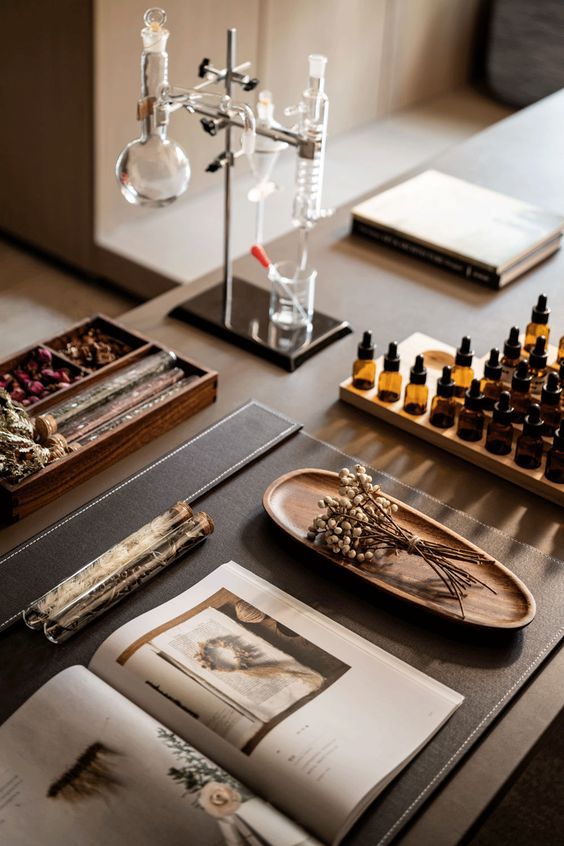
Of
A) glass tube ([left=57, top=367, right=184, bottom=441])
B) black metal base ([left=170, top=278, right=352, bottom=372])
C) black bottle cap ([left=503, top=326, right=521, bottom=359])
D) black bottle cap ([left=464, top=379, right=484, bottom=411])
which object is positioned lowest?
black metal base ([left=170, top=278, right=352, bottom=372])

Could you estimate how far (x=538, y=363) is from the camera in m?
1.69

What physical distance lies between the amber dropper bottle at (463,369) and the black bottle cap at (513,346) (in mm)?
60

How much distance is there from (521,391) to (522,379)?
2 centimetres

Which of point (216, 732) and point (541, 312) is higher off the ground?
point (541, 312)

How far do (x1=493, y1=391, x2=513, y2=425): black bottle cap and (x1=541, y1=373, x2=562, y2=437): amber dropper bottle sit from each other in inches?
2.4

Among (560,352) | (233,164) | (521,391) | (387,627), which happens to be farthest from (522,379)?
(233,164)

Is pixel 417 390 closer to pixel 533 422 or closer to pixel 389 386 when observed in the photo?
pixel 389 386

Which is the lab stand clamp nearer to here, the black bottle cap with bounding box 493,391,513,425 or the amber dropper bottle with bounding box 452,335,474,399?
the amber dropper bottle with bounding box 452,335,474,399

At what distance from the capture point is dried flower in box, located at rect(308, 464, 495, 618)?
52.8 inches

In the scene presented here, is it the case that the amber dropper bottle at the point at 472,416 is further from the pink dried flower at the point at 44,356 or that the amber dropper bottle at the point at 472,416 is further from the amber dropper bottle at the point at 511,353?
the pink dried flower at the point at 44,356

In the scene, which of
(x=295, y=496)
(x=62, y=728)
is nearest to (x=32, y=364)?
(x=295, y=496)

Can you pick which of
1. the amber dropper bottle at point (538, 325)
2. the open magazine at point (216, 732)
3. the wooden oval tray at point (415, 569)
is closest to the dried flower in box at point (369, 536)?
the wooden oval tray at point (415, 569)

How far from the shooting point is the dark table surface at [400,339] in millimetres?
1162

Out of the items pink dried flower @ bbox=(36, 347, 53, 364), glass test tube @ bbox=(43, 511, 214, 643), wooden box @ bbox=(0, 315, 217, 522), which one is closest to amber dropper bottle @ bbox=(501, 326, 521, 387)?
wooden box @ bbox=(0, 315, 217, 522)
